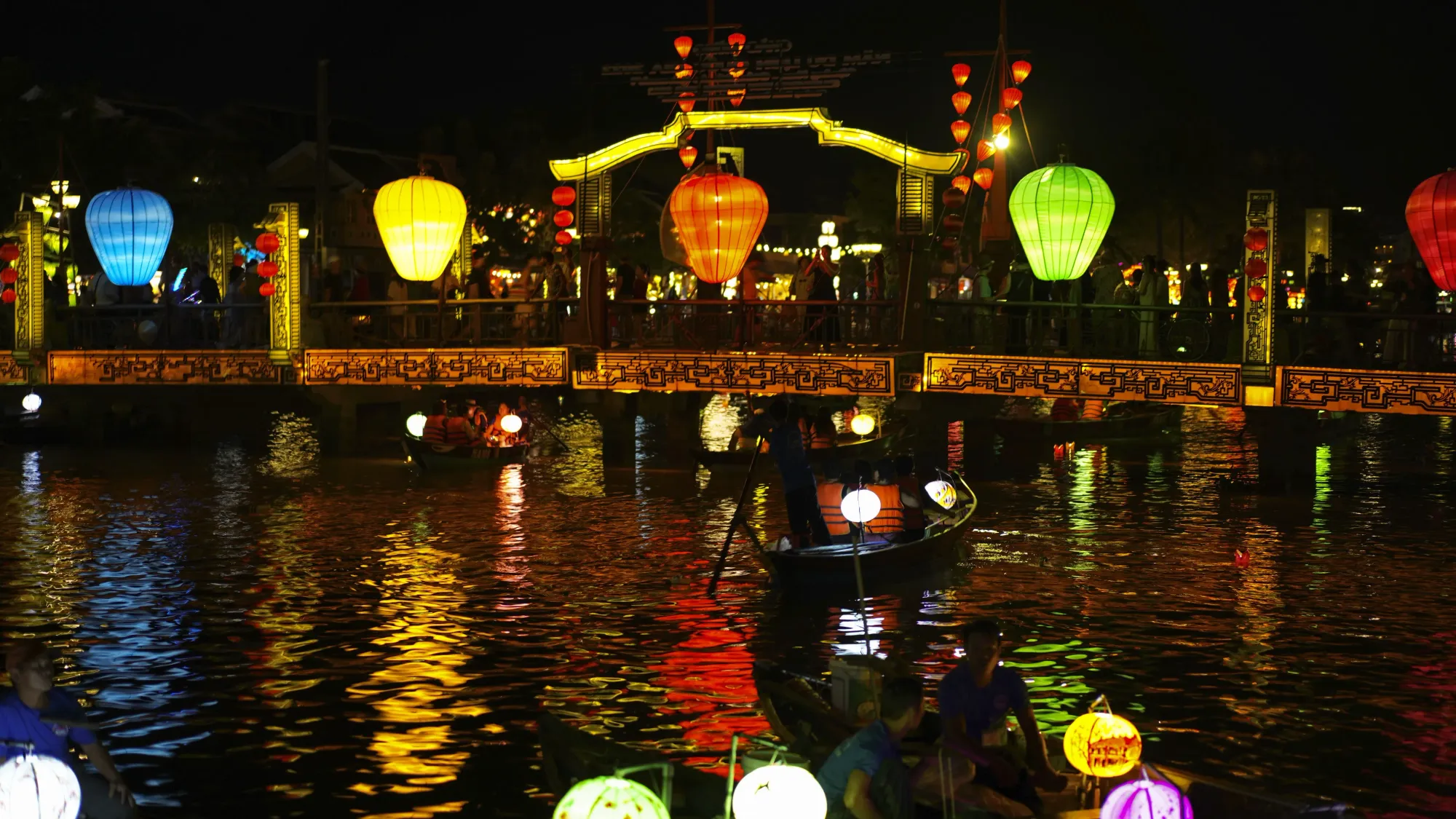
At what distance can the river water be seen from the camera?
1089 cm

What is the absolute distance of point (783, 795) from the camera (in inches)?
297

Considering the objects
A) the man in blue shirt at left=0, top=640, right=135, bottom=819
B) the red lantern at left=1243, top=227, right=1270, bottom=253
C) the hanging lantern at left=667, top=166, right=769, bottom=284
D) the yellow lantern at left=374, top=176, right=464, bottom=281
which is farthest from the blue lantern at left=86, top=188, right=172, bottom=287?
the man in blue shirt at left=0, top=640, right=135, bottom=819

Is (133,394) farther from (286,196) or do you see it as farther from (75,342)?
(286,196)

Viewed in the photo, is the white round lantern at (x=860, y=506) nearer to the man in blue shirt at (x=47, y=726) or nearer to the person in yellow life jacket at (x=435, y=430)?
the man in blue shirt at (x=47, y=726)

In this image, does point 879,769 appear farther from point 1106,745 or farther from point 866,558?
point 866,558

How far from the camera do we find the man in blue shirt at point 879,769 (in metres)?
7.71

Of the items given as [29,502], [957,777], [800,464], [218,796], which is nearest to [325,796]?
[218,796]

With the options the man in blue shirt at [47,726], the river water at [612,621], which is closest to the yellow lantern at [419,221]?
the river water at [612,621]

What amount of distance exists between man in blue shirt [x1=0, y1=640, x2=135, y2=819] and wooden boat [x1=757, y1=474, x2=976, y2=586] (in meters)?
8.32

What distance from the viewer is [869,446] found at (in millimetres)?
26609

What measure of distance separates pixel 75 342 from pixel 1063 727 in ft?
69.4

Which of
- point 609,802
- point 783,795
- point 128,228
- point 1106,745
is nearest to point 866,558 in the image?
point 1106,745

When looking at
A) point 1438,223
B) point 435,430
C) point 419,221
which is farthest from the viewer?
point 435,430

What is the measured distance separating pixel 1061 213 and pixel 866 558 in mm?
5696
